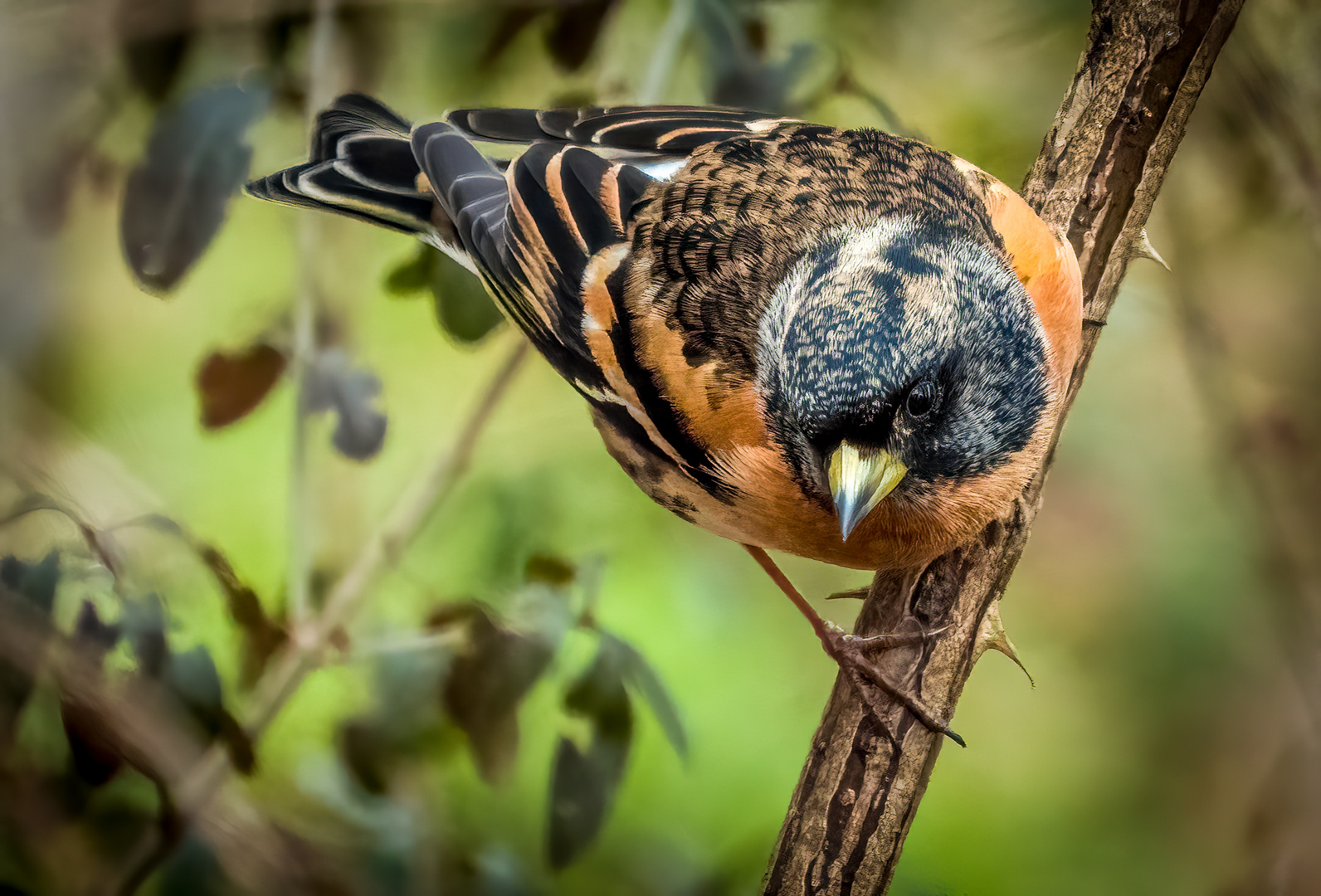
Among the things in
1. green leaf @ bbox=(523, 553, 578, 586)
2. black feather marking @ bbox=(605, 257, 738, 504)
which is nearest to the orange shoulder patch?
black feather marking @ bbox=(605, 257, 738, 504)

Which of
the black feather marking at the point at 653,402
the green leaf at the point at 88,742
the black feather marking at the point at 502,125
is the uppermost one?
the black feather marking at the point at 502,125

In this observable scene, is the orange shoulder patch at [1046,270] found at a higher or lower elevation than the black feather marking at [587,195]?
higher

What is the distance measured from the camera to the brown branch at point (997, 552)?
1.11m

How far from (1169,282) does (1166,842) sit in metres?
0.86

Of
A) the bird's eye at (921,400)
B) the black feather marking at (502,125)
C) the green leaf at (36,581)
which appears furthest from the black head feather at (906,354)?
the green leaf at (36,581)

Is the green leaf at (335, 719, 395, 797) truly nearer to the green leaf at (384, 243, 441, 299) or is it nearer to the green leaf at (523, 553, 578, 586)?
the green leaf at (523, 553, 578, 586)

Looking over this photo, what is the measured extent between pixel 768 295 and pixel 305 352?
2.57 ft

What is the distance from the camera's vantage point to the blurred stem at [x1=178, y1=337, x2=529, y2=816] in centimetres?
136

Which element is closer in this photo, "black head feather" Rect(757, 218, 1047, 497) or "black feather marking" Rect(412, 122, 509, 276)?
"black head feather" Rect(757, 218, 1047, 497)

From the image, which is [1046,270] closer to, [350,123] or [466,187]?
[466,187]

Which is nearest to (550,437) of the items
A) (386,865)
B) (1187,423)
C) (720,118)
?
(720,118)

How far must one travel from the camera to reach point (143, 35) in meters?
1.47

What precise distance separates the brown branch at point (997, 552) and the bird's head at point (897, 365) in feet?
0.66

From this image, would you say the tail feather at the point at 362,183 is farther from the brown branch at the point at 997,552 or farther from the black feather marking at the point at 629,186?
the brown branch at the point at 997,552
